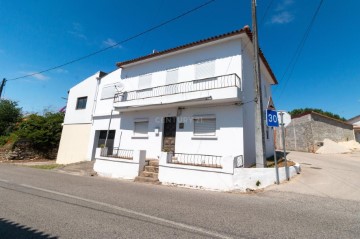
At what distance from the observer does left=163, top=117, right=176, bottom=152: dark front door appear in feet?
37.3

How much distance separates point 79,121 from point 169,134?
982cm

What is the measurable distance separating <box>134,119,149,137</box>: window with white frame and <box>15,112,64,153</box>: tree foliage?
12557 millimetres

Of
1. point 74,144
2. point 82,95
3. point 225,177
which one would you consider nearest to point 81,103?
point 82,95

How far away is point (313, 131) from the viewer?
20516 mm

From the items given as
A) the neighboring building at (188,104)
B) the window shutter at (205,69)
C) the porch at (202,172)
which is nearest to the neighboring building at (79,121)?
the neighboring building at (188,104)

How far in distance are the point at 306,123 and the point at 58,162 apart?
2593 centimetres

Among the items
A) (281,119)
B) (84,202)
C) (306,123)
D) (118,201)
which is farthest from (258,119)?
(306,123)

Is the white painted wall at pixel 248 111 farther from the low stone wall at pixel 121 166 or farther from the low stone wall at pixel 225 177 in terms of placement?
the low stone wall at pixel 121 166

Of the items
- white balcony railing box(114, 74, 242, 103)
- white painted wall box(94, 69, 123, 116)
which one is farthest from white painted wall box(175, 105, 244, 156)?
white painted wall box(94, 69, 123, 116)

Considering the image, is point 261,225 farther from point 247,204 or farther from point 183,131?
point 183,131

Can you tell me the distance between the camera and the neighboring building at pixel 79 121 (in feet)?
52.3

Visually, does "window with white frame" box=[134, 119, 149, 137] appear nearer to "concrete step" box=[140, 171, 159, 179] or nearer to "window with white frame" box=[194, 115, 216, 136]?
"concrete step" box=[140, 171, 159, 179]

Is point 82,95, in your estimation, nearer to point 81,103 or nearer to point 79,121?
point 81,103

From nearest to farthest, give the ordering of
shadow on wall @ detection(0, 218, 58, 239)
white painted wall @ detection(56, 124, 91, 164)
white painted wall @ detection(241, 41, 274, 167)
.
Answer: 1. shadow on wall @ detection(0, 218, 58, 239)
2. white painted wall @ detection(241, 41, 274, 167)
3. white painted wall @ detection(56, 124, 91, 164)
